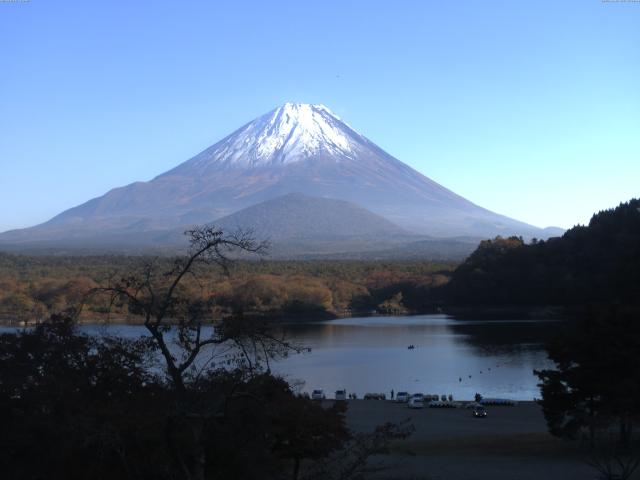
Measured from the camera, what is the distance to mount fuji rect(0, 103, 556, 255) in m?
160

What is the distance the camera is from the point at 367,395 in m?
20.9

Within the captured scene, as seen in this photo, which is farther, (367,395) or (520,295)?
(520,295)

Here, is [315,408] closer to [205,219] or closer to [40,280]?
[40,280]

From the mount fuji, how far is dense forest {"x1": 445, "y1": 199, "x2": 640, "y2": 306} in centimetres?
10241

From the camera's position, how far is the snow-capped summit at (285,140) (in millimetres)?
166250

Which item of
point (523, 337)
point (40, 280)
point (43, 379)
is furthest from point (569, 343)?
point (40, 280)

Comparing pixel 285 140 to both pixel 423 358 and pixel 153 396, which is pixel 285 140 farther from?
pixel 153 396

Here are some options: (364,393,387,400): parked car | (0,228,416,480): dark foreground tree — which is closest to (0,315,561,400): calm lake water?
(364,393,387,400): parked car

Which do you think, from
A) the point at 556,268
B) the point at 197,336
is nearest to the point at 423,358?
the point at 556,268

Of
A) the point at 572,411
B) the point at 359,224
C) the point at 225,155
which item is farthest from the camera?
the point at 225,155

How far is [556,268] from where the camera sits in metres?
45.2

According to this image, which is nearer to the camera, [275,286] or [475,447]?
[475,447]

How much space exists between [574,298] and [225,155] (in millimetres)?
137004

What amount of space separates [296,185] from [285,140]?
30.8ft
